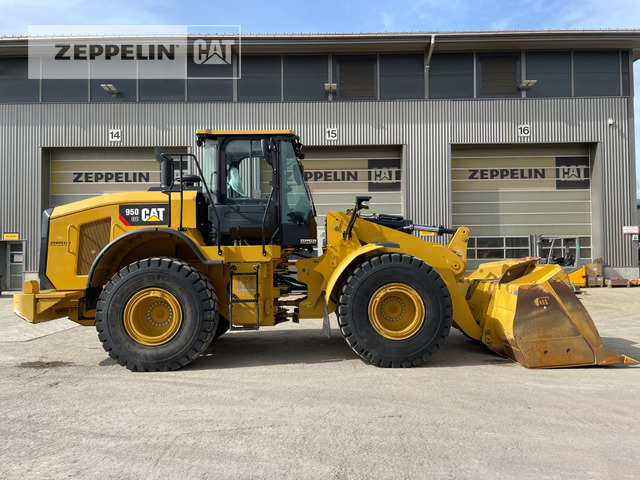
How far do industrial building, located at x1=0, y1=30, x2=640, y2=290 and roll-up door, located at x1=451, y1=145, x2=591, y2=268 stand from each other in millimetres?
59

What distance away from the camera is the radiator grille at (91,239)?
222 inches

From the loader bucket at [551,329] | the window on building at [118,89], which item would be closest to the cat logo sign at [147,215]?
the loader bucket at [551,329]

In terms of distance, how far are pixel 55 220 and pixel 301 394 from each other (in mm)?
3842

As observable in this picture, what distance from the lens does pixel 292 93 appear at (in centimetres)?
1808

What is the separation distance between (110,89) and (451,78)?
1361 cm

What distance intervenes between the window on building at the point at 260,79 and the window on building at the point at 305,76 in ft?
1.20

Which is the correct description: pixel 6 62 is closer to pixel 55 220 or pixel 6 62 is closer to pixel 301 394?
pixel 55 220

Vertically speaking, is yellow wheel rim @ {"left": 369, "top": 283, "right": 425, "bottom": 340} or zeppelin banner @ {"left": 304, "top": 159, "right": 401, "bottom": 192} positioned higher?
zeppelin banner @ {"left": 304, "top": 159, "right": 401, "bottom": 192}

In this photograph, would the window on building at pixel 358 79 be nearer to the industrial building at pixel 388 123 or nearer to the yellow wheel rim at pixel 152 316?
the industrial building at pixel 388 123

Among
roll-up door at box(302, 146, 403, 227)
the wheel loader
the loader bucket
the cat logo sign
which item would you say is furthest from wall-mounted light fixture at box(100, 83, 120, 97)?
the loader bucket

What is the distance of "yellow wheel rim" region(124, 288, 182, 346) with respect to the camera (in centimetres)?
529

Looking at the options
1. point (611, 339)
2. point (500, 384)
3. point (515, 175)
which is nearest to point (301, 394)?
point (500, 384)

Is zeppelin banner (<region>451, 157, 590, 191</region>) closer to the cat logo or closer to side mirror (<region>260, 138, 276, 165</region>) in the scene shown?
the cat logo

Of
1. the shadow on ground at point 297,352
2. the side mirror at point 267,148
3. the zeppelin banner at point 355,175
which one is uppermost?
the zeppelin banner at point 355,175
